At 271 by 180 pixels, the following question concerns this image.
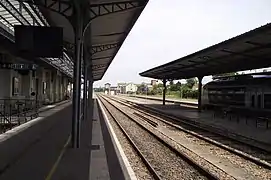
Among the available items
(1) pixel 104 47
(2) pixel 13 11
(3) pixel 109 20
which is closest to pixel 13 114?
(1) pixel 104 47

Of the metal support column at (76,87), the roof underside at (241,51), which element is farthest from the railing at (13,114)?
the roof underside at (241,51)

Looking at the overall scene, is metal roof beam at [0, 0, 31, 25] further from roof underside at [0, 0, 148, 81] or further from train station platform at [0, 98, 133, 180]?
train station platform at [0, 98, 133, 180]

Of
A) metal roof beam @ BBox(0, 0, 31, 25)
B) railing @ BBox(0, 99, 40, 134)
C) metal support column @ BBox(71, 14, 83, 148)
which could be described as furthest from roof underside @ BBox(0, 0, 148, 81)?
railing @ BBox(0, 99, 40, 134)

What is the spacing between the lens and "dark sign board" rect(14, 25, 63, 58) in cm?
1313

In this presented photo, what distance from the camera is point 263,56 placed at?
22.3m

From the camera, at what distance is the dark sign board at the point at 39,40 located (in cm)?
1313

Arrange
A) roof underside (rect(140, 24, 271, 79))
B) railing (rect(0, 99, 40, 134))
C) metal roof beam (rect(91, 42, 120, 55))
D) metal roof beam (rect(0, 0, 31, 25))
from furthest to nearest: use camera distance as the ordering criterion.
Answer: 1. metal roof beam (rect(91, 42, 120, 55))
2. railing (rect(0, 99, 40, 134))
3. roof underside (rect(140, 24, 271, 79))
4. metal roof beam (rect(0, 0, 31, 25))

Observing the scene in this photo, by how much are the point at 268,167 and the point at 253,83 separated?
60.3 feet

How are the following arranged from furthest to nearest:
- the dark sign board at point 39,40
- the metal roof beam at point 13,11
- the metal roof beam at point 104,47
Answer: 1. the metal roof beam at point 104,47
2. the metal roof beam at point 13,11
3. the dark sign board at point 39,40

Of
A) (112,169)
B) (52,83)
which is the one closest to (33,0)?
(112,169)

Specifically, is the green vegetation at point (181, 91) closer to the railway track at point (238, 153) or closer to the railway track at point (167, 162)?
the railway track at point (238, 153)

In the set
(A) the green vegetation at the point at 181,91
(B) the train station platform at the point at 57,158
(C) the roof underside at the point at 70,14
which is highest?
(C) the roof underside at the point at 70,14

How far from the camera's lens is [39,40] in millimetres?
13242

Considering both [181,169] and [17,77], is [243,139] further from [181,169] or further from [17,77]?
[17,77]
